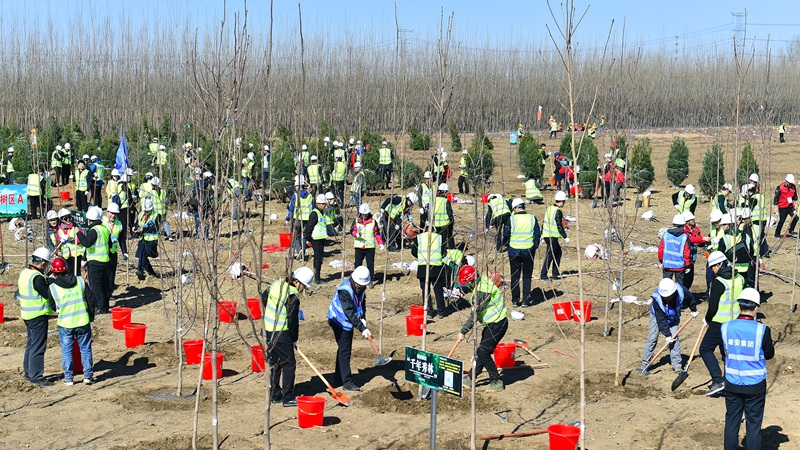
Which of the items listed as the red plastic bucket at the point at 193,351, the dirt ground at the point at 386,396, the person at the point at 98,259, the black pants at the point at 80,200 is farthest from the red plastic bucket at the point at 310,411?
the black pants at the point at 80,200

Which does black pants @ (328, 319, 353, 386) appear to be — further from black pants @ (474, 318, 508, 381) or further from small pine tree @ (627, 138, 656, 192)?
small pine tree @ (627, 138, 656, 192)

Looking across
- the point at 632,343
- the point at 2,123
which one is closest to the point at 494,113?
the point at 2,123

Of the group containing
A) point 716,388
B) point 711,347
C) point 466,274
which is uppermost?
point 466,274

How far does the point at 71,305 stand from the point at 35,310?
459 millimetres

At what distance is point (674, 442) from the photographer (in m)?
8.10

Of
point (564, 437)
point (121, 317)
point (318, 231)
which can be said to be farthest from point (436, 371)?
point (318, 231)

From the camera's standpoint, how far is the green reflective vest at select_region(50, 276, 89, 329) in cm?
945

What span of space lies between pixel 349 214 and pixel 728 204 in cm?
878

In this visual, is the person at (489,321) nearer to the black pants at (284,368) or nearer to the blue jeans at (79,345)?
the black pants at (284,368)

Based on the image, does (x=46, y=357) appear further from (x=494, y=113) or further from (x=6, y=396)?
(x=494, y=113)

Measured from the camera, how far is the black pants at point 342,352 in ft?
30.9

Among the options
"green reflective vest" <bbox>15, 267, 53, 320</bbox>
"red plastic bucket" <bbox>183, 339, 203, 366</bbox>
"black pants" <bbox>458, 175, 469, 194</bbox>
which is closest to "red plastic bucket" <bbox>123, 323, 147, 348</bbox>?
"red plastic bucket" <bbox>183, 339, 203, 366</bbox>

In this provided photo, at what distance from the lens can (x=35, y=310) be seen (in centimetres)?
962

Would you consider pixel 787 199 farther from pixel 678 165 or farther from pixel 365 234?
pixel 365 234
